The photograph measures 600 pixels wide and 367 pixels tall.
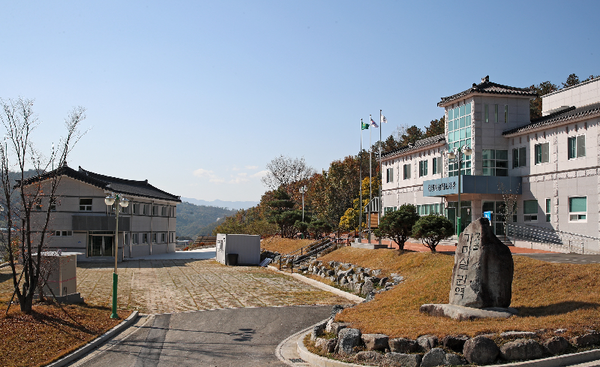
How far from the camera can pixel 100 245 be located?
4269 cm

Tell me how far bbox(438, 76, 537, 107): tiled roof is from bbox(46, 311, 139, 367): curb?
2754 centimetres

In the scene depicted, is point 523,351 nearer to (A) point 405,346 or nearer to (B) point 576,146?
(A) point 405,346

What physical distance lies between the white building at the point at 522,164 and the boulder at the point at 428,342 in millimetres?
21573

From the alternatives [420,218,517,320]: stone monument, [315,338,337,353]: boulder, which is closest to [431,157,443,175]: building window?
[420,218,517,320]: stone monument

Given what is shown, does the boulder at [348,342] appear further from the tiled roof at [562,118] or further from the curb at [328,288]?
the tiled roof at [562,118]

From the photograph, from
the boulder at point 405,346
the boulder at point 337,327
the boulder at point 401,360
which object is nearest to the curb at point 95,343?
the boulder at point 337,327

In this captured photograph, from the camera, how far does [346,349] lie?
11.7 meters

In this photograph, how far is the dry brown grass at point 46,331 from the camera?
494 inches

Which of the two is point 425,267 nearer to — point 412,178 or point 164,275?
point 164,275

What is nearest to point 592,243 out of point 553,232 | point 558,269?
point 553,232

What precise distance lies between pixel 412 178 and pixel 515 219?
36.5ft

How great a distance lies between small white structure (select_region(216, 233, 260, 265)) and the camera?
41.1m

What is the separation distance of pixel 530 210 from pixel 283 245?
21.8 metres

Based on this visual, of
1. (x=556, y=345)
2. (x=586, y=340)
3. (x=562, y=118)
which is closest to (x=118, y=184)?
(x=562, y=118)
